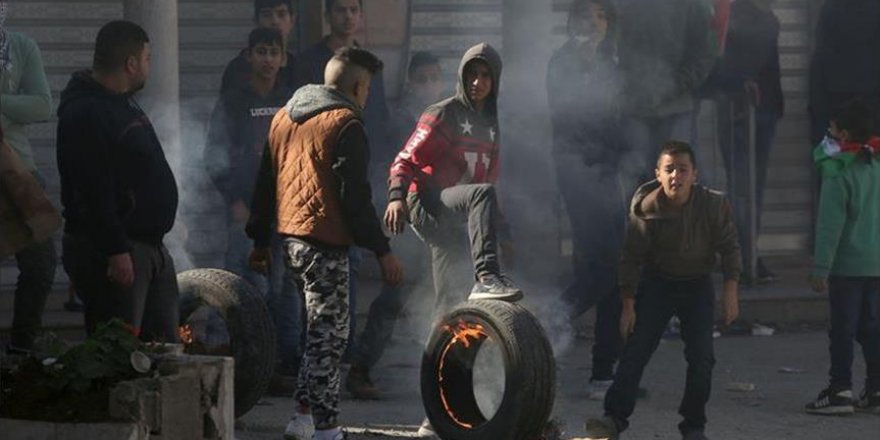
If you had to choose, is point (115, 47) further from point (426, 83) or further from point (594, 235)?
point (426, 83)

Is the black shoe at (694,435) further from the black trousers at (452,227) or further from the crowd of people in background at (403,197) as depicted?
the black trousers at (452,227)

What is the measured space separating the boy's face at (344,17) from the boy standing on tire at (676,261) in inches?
96.1

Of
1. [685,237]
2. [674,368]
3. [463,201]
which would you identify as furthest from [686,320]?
[674,368]

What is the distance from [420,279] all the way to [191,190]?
6.55 ft

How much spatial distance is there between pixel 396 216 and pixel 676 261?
1.34m

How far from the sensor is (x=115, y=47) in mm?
8578

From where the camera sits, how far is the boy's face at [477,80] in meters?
9.50

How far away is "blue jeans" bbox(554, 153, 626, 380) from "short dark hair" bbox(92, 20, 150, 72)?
3161 millimetres

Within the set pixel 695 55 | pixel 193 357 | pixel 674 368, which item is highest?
pixel 695 55

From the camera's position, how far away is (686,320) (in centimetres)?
965

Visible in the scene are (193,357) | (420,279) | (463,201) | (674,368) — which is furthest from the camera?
(674,368)

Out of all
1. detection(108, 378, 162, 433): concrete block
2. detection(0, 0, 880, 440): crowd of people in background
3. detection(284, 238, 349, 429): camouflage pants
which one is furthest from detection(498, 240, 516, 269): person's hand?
detection(108, 378, 162, 433): concrete block

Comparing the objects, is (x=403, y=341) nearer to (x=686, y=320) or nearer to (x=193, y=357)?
(x=686, y=320)

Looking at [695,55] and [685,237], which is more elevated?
[695,55]
